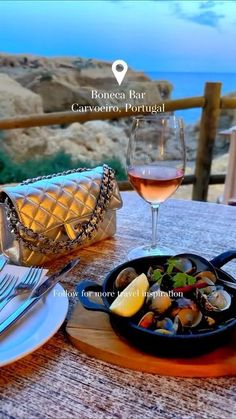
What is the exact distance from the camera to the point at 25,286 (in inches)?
19.7

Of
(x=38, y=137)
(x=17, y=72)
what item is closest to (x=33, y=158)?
(x=38, y=137)

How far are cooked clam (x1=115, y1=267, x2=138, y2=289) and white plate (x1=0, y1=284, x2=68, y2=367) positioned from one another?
7 cm

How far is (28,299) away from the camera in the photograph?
479 millimetres

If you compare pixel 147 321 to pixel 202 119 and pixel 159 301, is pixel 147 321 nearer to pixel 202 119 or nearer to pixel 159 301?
pixel 159 301

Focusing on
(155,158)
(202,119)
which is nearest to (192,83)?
(202,119)

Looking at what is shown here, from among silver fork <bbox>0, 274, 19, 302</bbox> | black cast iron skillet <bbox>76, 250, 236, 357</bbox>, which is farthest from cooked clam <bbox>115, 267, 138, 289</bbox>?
silver fork <bbox>0, 274, 19, 302</bbox>

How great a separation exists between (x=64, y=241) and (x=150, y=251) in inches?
5.4

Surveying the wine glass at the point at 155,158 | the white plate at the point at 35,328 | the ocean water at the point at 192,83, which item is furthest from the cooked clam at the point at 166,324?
the ocean water at the point at 192,83

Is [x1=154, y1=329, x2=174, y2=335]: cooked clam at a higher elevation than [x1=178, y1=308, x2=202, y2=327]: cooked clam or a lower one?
lower

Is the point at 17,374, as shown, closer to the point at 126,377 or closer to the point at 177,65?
the point at 126,377

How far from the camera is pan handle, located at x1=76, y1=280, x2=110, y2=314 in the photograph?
0.42 m

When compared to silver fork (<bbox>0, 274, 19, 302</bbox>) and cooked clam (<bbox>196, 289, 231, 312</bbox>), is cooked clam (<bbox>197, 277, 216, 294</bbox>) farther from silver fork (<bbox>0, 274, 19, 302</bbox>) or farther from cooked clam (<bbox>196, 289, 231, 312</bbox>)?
silver fork (<bbox>0, 274, 19, 302</bbox>)

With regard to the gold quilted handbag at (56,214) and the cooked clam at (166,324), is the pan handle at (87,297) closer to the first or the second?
the cooked clam at (166,324)

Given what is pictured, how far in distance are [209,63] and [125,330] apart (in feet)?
10.0
